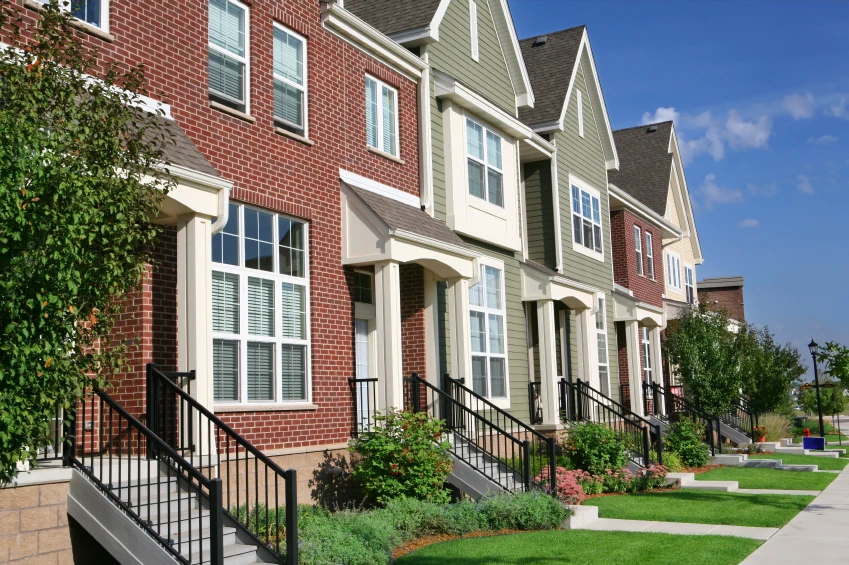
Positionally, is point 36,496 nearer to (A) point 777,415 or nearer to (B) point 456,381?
(B) point 456,381

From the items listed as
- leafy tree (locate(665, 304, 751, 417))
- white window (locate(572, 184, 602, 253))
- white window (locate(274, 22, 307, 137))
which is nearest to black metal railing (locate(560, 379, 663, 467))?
white window (locate(572, 184, 602, 253))

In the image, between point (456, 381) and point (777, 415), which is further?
point (777, 415)

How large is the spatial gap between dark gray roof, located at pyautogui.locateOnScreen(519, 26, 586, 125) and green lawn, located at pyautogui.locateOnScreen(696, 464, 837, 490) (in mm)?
9589

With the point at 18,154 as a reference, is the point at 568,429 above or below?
below

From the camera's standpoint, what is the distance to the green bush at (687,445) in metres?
22.4

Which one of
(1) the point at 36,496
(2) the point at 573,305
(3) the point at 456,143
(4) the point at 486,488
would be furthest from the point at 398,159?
(1) the point at 36,496

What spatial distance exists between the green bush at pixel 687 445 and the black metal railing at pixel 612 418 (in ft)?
2.35

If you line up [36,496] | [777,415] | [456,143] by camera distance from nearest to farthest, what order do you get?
[36,496]
[456,143]
[777,415]

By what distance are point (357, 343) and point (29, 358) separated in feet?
29.4

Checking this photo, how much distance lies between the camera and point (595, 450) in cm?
1758

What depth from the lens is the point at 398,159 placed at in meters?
16.1

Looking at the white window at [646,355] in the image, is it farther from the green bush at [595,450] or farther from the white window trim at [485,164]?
the white window trim at [485,164]

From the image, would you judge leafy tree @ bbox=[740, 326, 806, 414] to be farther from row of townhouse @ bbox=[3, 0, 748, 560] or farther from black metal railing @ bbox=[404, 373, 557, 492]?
black metal railing @ bbox=[404, 373, 557, 492]

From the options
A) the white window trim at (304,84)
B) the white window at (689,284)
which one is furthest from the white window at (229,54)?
the white window at (689,284)
